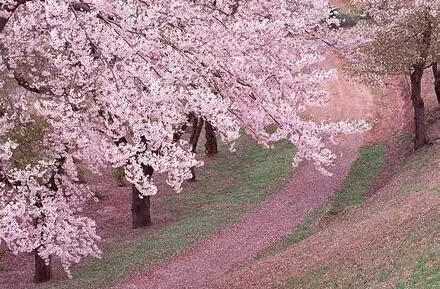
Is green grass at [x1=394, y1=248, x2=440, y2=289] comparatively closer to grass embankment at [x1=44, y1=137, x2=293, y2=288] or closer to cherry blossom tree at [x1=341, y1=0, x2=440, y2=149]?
grass embankment at [x1=44, y1=137, x2=293, y2=288]

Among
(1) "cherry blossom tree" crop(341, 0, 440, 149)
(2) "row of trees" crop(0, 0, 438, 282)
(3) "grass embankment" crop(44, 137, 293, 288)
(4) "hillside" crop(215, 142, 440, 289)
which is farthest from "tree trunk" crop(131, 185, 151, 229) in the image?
(1) "cherry blossom tree" crop(341, 0, 440, 149)

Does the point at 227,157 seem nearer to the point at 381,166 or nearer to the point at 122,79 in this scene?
the point at 381,166

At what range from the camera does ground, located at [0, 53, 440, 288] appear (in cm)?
1498

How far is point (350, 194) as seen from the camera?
28.6m

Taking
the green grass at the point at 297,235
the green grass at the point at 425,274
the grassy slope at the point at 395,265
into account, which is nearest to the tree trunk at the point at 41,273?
the green grass at the point at 297,235

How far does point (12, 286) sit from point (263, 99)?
14.3 m

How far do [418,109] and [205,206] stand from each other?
1083 cm

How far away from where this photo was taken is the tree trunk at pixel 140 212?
28359 mm

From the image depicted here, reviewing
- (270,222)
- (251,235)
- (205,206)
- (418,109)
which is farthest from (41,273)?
(418,109)

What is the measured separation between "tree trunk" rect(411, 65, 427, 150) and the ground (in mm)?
1362

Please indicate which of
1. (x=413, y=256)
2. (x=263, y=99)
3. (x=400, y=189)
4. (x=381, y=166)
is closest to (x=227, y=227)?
(x=400, y=189)

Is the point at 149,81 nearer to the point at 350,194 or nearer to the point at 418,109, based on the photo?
the point at 350,194

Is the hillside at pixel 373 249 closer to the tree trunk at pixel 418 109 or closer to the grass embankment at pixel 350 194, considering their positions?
the grass embankment at pixel 350 194

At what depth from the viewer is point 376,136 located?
127ft
